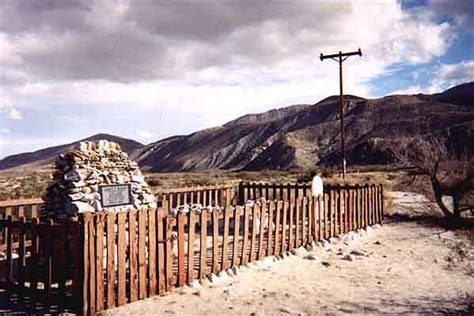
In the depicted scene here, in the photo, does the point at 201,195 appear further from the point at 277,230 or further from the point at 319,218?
the point at 277,230

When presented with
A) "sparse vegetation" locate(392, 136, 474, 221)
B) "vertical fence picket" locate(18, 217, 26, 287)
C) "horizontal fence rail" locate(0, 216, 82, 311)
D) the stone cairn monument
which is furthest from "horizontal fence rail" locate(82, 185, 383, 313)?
"sparse vegetation" locate(392, 136, 474, 221)

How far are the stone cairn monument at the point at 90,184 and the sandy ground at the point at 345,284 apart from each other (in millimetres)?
2483

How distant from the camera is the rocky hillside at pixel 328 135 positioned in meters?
73.7

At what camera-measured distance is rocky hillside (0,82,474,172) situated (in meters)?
73.7

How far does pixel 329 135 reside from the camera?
3536 inches

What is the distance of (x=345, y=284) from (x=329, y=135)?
275 feet

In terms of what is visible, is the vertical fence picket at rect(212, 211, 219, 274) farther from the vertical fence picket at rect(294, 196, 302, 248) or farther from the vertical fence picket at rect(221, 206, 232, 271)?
the vertical fence picket at rect(294, 196, 302, 248)

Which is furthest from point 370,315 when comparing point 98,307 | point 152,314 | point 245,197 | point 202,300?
point 245,197

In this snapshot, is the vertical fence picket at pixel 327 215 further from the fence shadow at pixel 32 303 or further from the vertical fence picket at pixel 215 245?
the fence shadow at pixel 32 303

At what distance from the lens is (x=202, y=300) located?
22.0 feet

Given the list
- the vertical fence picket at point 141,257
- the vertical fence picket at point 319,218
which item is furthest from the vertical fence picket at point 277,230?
the vertical fence picket at point 141,257

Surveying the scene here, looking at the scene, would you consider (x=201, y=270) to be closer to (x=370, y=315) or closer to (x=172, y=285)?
(x=172, y=285)

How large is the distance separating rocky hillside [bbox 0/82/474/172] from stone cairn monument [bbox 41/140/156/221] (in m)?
45.6

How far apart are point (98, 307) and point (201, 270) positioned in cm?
183
